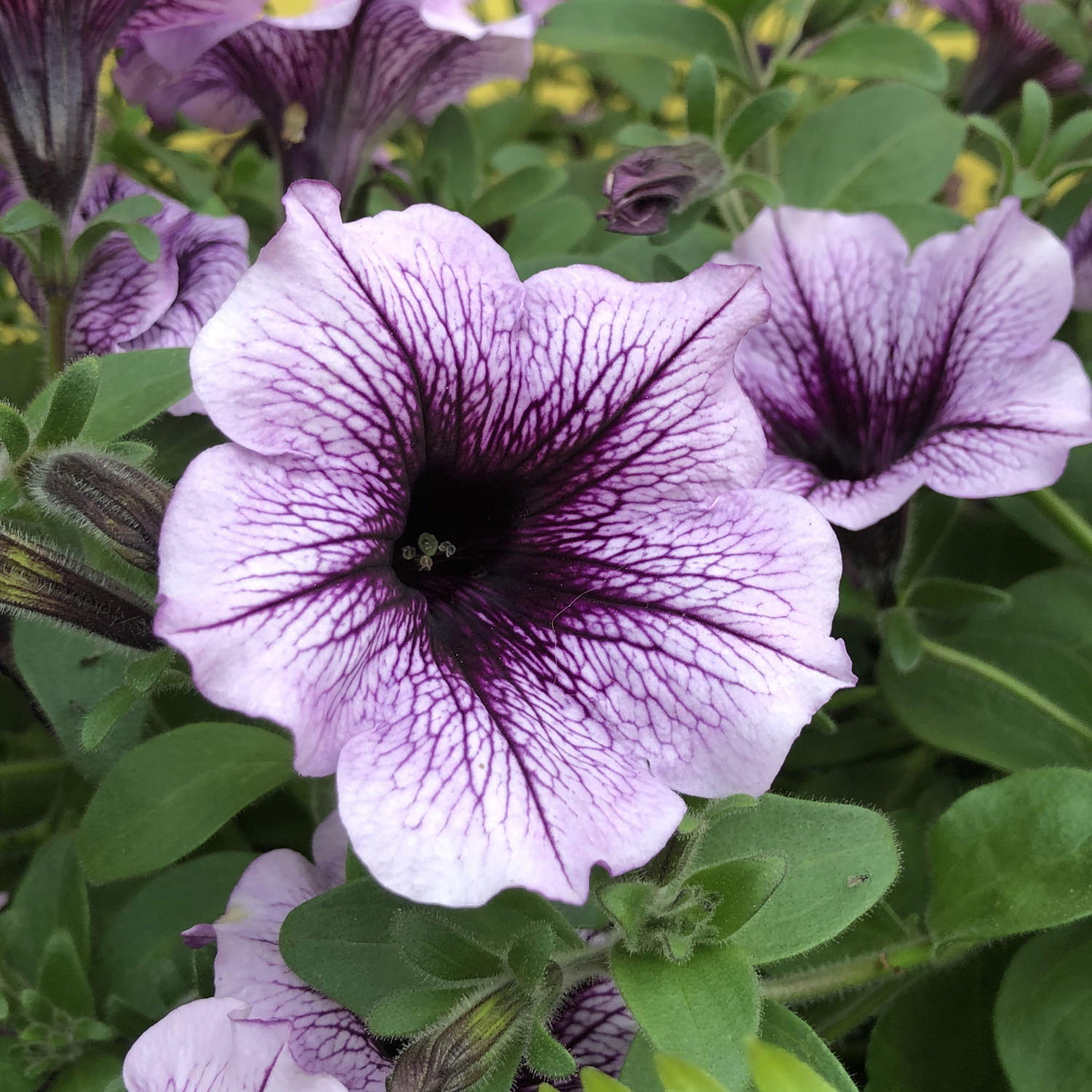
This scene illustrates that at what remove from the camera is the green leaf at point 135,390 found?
524 millimetres

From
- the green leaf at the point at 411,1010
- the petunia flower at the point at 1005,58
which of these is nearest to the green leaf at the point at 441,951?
the green leaf at the point at 411,1010

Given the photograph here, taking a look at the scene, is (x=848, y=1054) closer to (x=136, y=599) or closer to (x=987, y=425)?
(x=987, y=425)

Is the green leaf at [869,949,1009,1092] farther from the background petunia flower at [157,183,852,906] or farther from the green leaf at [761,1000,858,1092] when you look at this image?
the background petunia flower at [157,183,852,906]

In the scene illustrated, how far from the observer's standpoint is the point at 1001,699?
69 cm

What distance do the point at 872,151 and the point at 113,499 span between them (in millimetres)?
613

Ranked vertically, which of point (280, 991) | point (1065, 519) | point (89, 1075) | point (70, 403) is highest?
point (70, 403)

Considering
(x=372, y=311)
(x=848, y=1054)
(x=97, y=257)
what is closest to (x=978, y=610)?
(x=848, y=1054)

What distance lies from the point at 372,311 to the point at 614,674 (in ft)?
0.56

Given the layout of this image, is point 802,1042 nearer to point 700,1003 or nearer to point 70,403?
point 700,1003

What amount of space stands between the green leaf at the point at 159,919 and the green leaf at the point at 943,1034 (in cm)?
34

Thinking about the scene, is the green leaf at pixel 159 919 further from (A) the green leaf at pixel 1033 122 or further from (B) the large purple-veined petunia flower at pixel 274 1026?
(A) the green leaf at pixel 1033 122

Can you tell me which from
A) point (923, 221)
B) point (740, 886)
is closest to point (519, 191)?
point (923, 221)

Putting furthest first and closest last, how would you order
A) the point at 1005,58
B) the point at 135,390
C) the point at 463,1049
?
the point at 1005,58 < the point at 135,390 < the point at 463,1049

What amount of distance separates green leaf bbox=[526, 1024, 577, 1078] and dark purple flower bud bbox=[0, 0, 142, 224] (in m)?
0.49
